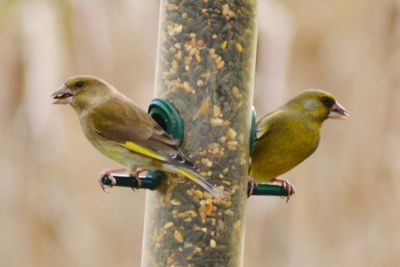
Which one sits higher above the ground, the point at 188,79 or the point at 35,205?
the point at 188,79

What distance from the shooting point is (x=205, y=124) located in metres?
8.04

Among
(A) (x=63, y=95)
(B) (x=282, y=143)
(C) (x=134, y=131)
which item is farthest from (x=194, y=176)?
(A) (x=63, y=95)

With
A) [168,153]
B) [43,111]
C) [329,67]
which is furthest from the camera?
[329,67]

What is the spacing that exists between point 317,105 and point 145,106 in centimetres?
234

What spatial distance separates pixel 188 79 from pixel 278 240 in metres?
3.01

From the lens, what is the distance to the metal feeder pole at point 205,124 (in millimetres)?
7941

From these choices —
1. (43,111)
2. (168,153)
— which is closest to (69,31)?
(43,111)

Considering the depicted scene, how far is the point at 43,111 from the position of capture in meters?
10.4

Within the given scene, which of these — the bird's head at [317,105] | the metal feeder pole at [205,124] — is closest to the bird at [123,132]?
the metal feeder pole at [205,124]

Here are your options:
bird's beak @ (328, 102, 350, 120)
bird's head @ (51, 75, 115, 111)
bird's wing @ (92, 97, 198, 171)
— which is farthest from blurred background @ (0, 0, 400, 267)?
bird's wing @ (92, 97, 198, 171)

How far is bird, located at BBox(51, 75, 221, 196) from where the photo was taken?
25.6ft

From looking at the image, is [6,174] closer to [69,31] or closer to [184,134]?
[69,31]

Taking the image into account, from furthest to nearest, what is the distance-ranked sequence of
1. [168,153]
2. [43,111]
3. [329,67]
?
[329,67]
[43,111]
[168,153]

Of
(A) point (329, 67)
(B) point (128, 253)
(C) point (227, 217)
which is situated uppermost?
(A) point (329, 67)
